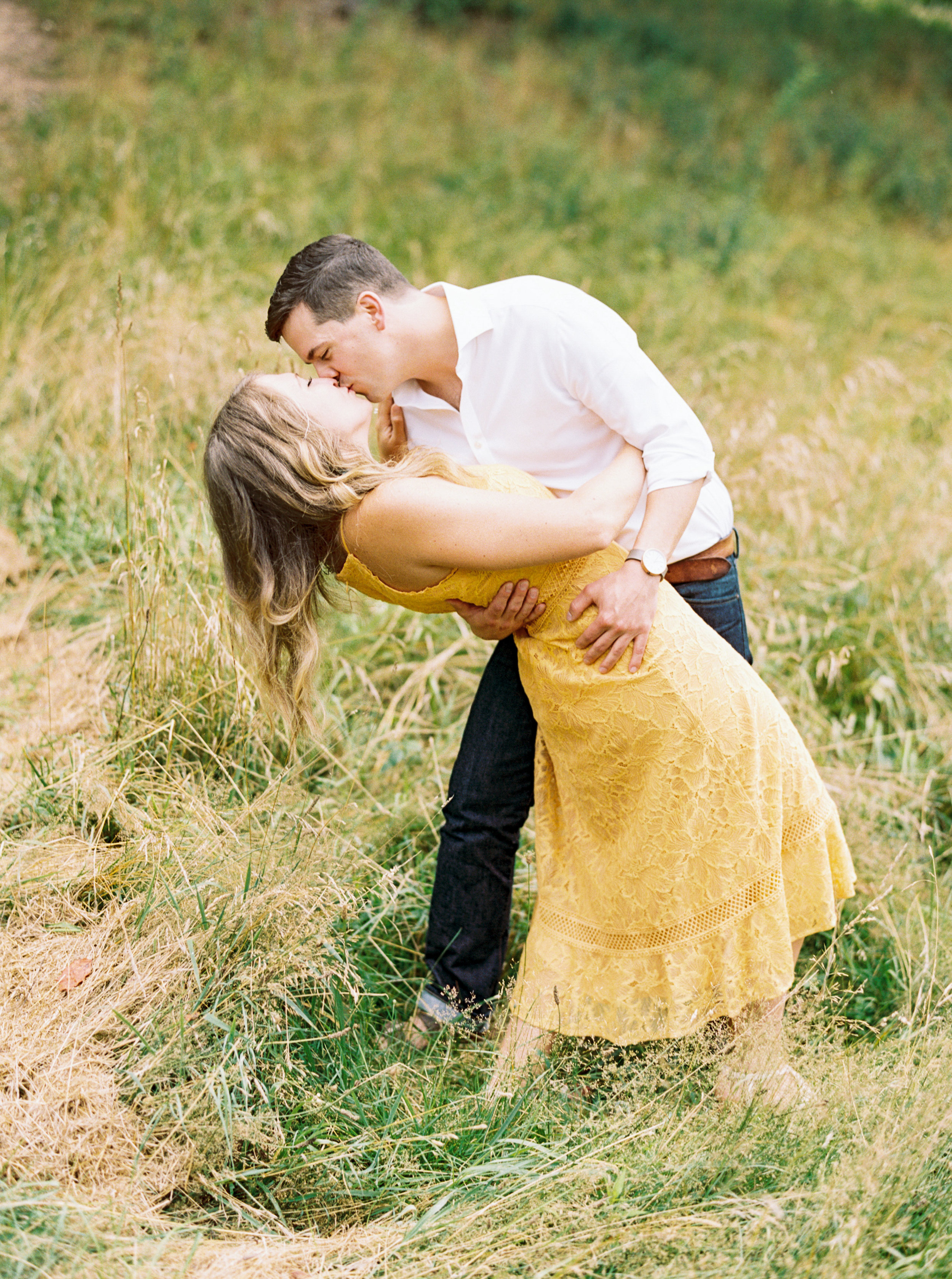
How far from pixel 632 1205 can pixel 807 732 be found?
1949mm

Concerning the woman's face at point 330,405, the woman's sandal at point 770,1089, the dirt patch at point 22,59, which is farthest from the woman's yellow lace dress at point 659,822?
the dirt patch at point 22,59

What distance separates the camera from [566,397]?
87.0 inches

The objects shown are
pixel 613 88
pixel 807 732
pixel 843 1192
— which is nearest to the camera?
pixel 843 1192

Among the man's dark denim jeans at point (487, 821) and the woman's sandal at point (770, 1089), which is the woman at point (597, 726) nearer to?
the woman's sandal at point (770, 1089)

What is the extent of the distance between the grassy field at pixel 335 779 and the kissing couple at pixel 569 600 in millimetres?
207

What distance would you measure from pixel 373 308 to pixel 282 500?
488 mm

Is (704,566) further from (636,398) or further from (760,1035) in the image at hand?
(760,1035)

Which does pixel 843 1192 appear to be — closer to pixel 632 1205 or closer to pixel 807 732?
pixel 632 1205

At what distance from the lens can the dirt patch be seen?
21.7 ft

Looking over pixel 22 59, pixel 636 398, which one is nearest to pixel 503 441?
pixel 636 398

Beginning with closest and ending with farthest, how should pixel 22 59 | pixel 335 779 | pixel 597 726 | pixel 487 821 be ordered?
pixel 597 726
pixel 487 821
pixel 335 779
pixel 22 59

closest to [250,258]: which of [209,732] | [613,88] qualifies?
[209,732]

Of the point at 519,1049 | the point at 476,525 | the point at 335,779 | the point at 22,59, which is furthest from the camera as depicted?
the point at 22,59

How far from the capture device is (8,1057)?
79.7 inches
